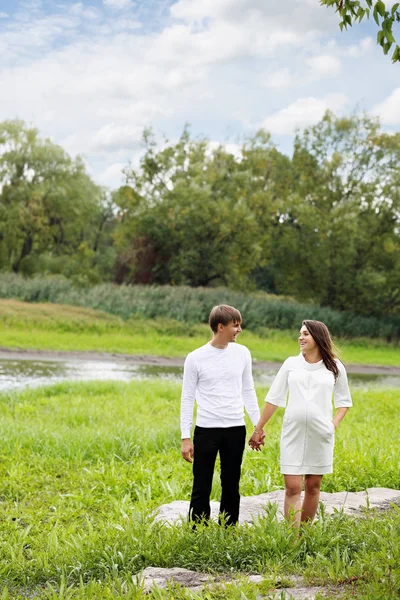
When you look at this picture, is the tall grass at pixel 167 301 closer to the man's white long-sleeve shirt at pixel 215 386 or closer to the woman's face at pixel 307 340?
the man's white long-sleeve shirt at pixel 215 386

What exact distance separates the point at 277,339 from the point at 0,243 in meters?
24.2

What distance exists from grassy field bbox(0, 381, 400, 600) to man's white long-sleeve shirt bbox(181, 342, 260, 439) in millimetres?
749

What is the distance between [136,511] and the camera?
5883mm

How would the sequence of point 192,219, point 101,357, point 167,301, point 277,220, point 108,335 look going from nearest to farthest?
1. point 101,357
2. point 108,335
3. point 167,301
4. point 192,219
5. point 277,220

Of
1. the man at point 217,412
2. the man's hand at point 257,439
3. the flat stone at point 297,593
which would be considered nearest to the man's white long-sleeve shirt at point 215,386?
the man at point 217,412

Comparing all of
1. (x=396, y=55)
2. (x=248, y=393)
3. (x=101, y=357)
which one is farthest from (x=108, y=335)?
(x=396, y=55)

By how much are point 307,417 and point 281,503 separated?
1.27 m

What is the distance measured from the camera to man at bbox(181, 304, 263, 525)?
16.6ft

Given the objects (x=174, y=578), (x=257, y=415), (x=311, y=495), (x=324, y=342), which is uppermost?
(x=324, y=342)

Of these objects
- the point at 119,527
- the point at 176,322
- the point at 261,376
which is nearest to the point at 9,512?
the point at 119,527

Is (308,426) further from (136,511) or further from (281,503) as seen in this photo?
(136,511)

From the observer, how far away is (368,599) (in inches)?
141

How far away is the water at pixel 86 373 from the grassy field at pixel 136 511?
3.43 meters

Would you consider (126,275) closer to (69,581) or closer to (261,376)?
(261,376)
